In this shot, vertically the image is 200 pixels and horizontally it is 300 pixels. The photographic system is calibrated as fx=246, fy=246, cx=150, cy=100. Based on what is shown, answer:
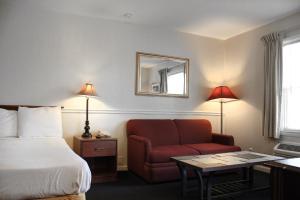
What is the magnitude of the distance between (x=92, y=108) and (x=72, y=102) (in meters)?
0.32

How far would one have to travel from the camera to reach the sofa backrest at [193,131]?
14.1 feet

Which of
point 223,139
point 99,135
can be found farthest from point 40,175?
point 223,139

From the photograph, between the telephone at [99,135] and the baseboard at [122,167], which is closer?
the telephone at [99,135]

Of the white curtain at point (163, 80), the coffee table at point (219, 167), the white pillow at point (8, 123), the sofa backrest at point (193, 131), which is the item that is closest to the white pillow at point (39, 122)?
the white pillow at point (8, 123)

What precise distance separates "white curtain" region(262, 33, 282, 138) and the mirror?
138cm

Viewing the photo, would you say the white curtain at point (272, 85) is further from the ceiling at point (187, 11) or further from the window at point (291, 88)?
the ceiling at point (187, 11)

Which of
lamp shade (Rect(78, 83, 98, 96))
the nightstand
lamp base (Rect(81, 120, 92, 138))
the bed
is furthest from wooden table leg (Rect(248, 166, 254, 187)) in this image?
lamp shade (Rect(78, 83, 98, 96))

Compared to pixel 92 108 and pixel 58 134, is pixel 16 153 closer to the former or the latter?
pixel 58 134

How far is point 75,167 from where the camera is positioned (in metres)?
1.91

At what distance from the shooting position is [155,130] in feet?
13.3

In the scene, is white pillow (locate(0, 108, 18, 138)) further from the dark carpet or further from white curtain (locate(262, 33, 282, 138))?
white curtain (locate(262, 33, 282, 138))

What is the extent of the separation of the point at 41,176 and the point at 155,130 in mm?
2443

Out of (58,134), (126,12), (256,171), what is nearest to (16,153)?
(58,134)

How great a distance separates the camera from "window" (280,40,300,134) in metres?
3.69
